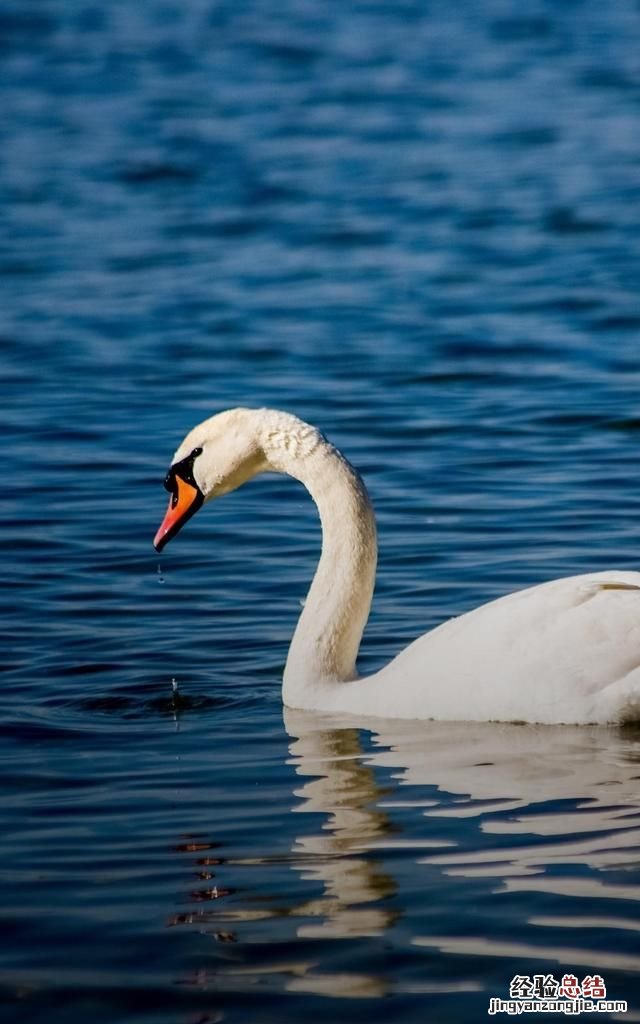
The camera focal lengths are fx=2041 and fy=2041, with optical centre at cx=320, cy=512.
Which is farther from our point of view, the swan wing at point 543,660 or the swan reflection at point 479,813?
the swan wing at point 543,660

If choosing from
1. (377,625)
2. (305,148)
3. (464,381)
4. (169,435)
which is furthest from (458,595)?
(305,148)

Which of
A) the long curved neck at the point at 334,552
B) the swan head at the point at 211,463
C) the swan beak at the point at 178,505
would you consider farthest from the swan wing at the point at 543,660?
the swan beak at the point at 178,505

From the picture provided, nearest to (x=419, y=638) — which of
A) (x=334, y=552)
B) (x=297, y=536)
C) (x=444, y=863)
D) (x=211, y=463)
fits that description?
(x=334, y=552)

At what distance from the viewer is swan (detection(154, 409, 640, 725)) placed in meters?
7.28

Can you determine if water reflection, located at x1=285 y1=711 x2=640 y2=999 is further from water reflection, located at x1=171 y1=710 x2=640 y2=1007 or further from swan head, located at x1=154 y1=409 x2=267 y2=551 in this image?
swan head, located at x1=154 y1=409 x2=267 y2=551

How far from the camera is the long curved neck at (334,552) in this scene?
814cm

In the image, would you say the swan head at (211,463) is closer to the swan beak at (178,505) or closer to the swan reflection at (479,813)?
the swan beak at (178,505)

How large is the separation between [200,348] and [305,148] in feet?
38.7

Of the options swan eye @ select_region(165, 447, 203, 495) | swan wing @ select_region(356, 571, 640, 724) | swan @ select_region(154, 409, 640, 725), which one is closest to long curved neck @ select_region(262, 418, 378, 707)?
swan @ select_region(154, 409, 640, 725)

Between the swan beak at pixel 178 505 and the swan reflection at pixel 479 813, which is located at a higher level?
the swan beak at pixel 178 505

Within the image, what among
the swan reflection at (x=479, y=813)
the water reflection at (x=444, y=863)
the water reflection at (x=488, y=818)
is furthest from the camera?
the swan reflection at (x=479, y=813)

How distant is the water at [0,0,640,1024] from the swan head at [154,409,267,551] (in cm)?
68

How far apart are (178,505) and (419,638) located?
4.05 ft

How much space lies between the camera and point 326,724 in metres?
7.74
